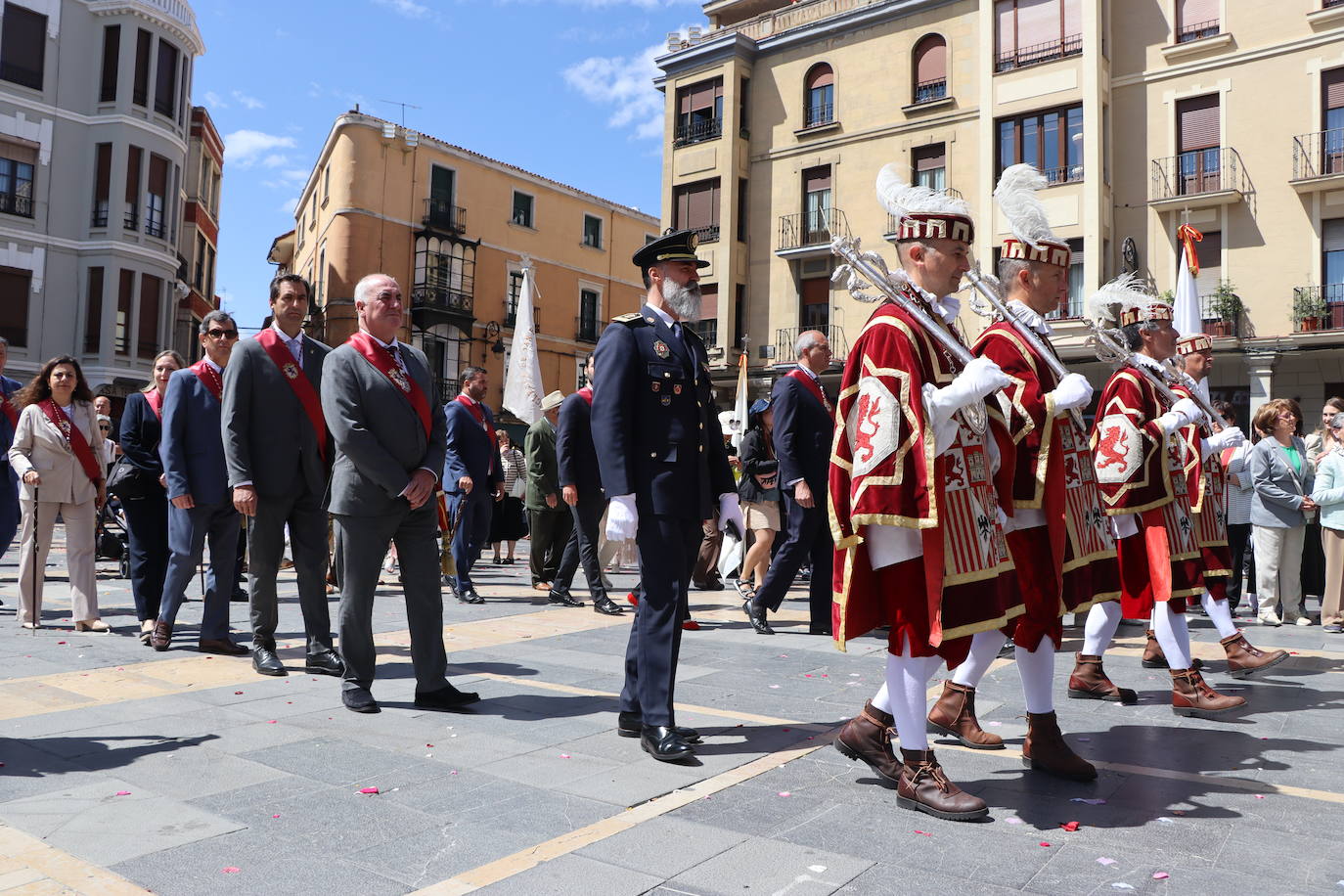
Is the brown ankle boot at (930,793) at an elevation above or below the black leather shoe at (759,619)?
below

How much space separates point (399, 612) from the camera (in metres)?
8.80

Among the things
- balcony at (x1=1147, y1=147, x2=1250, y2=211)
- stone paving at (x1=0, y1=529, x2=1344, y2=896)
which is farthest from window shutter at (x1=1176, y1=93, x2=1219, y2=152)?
stone paving at (x1=0, y1=529, x2=1344, y2=896)

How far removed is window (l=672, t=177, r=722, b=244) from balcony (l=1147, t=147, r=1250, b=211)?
12.2 metres

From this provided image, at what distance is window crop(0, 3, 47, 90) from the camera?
2953 cm

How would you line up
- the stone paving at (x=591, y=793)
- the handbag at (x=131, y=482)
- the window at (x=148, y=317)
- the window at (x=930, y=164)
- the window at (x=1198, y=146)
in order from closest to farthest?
1. the stone paving at (x=591, y=793)
2. the handbag at (x=131, y=482)
3. the window at (x=1198, y=146)
4. the window at (x=930, y=164)
5. the window at (x=148, y=317)

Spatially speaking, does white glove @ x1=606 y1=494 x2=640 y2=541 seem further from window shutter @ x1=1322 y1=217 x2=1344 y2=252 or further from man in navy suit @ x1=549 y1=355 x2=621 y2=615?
window shutter @ x1=1322 y1=217 x2=1344 y2=252

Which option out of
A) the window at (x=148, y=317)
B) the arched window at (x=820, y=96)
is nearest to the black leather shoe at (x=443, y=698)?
the arched window at (x=820, y=96)

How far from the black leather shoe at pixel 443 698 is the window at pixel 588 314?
129 ft

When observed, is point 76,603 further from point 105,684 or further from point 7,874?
point 7,874

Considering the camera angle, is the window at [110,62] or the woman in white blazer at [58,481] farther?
the window at [110,62]

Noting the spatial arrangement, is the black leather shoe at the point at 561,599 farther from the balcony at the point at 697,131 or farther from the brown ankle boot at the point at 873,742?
the balcony at the point at 697,131

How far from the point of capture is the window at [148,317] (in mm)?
32344

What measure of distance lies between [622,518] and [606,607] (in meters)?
4.83

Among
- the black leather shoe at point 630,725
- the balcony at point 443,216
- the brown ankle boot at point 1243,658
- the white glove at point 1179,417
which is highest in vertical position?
the balcony at point 443,216
